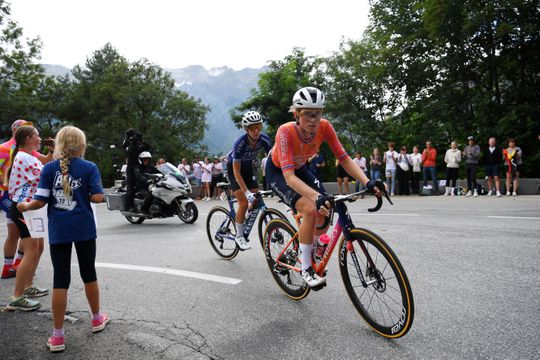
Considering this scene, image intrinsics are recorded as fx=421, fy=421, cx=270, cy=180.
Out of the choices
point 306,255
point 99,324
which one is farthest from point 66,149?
point 306,255

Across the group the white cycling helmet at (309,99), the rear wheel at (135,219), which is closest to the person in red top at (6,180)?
the white cycling helmet at (309,99)

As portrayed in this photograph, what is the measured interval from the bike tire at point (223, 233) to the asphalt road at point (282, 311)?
0.16m

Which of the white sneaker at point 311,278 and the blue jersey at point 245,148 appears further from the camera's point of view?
the blue jersey at point 245,148

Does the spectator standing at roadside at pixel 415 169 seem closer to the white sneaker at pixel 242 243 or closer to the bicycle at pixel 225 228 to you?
the bicycle at pixel 225 228

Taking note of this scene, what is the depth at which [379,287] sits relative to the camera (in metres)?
3.40

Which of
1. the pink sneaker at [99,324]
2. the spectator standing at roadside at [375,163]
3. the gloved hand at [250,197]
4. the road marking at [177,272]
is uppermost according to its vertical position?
the spectator standing at roadside at [375,163]

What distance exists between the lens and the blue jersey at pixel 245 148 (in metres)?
5.70

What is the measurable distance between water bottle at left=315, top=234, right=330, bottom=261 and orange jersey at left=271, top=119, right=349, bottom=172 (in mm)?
744

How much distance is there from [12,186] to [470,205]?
34.8ft

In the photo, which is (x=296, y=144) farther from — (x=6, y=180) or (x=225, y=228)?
(x=6, y=180)

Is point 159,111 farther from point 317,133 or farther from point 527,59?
point 317,133

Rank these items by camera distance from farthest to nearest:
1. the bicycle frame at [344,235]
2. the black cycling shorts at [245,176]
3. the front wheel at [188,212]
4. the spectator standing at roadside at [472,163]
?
the spectator standing at roadside at [472,163] < the front wheel at [188,212] < the black cycling shorts at [245,176] < the bicycle frame at [344,235]

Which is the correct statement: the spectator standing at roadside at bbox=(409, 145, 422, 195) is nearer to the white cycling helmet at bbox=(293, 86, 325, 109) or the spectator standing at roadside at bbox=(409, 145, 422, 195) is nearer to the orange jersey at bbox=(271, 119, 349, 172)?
the orange jersey at bbox=(271, 119, 349, 172)

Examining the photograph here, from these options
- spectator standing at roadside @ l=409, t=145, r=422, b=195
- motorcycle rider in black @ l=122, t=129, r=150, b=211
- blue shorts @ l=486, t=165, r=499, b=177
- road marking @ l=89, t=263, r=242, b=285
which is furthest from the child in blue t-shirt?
spectator standing at roadside @ l=409, t=145, r=422, b=195
